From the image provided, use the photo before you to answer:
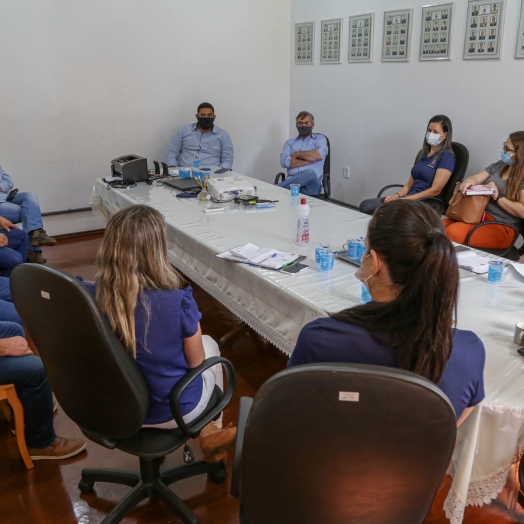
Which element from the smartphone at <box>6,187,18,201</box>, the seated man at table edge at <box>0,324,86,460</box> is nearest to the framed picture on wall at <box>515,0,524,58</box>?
the seated man at table edge at <box>0,324,86,460</box>

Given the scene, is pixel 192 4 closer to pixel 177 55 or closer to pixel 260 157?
pixel 177 55

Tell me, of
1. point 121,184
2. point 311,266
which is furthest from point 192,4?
point 311,266

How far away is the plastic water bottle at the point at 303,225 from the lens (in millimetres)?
2355

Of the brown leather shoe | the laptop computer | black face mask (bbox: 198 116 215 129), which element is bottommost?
the brown leather shoe

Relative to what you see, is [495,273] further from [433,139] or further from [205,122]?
[205,122]

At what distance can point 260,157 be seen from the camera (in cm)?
598

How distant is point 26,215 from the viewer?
406cm

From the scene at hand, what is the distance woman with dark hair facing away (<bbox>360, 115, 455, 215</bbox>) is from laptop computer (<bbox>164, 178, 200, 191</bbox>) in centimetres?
139

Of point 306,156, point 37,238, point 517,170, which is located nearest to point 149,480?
point 517,170

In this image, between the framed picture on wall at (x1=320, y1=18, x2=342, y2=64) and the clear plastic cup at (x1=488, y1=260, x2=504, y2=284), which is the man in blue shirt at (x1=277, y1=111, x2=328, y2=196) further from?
the clear plastic cup at (x1=488, y1=260, x2=504, y2=284)

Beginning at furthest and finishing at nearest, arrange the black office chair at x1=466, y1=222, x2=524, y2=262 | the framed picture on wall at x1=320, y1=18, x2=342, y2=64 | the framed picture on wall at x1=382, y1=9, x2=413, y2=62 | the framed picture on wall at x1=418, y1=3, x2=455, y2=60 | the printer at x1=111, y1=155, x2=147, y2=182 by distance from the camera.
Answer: the framed picture on wall at x1=320, y1=18, x2=342, y2=64, the framed picture on wall at x1=382, y1=9, x2=413, y2=62, the framed picture on wall at x1=418, y1=3, x2=455, y2=60, the printer at x1=111, y1=155, x2=147, y2=182, the black office chair at x1=466, y1=222, x2=524, y2=262

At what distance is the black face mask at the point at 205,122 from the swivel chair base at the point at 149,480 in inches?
150

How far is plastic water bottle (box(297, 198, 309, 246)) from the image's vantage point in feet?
7.73

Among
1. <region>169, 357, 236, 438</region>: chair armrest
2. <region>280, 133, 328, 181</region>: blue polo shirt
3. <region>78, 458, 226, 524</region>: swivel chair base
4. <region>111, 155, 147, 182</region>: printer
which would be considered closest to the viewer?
<region>169, 357, 236, 438</region>: chair armrest
